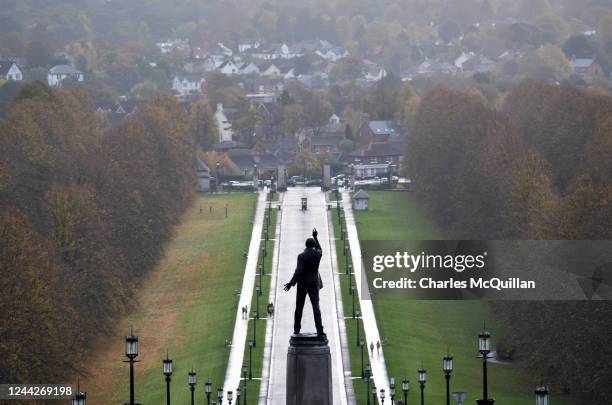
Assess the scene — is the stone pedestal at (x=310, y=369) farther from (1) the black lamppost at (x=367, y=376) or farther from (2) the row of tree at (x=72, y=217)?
(1) the black lamppost at (x=367, y=376)

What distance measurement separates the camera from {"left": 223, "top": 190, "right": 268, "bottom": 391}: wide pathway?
98.8 m

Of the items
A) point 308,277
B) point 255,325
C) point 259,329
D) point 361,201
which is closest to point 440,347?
point 259,329

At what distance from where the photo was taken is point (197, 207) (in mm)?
167250

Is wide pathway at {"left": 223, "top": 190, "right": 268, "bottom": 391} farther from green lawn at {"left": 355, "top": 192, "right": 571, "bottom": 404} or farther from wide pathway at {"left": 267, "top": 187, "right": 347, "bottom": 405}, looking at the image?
green lawn at {"left": 355, "top": 192, "right": 571, "bottom": 404}

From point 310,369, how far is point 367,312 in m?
56.0

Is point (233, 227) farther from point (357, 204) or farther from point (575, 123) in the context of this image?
point (575, 123)

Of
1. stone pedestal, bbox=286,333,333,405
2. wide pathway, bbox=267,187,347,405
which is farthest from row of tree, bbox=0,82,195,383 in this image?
stone pedestal, bbox=286,333,333,405

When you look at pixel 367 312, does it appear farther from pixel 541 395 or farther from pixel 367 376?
pixel 541 395

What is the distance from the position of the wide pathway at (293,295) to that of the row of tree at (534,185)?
740cm

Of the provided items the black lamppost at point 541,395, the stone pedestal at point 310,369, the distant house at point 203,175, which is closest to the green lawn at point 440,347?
the black lamppost at point 541,395

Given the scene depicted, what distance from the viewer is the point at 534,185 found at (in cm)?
12562

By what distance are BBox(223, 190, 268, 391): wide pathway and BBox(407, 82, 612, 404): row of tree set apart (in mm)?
11223

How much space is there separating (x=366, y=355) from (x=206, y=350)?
25.7ft

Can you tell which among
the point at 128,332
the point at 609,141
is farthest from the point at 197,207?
the point at 128,332
